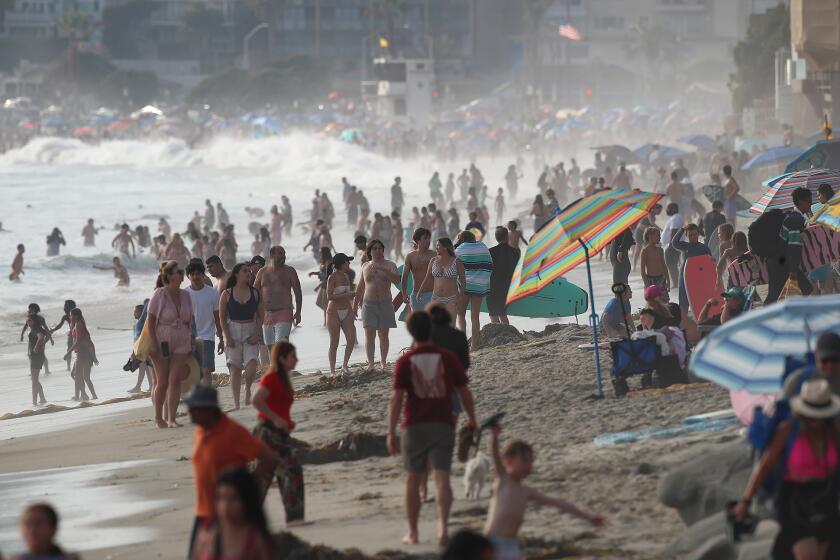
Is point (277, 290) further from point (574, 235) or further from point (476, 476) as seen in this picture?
point (476, 476)

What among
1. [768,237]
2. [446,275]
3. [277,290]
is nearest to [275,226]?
[277,290]

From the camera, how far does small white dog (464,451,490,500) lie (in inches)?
314

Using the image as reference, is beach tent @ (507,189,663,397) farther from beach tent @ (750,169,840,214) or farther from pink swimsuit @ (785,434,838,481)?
beach tent @ (750,169,840,214)

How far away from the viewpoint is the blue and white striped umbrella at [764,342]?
20.9 feet

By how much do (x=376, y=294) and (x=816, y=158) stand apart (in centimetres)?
724

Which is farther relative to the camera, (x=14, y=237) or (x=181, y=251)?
(x=14, y=237)

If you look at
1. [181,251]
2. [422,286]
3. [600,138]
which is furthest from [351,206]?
[600,138]

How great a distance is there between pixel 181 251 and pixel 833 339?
63.9ft

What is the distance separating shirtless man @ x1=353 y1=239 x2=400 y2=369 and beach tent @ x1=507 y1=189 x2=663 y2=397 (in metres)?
3.10

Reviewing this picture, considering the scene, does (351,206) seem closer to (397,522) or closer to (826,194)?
(826,194)

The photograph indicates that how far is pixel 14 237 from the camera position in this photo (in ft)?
159

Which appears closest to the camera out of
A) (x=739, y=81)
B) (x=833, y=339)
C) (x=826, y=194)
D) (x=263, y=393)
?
(x=833, y=339)

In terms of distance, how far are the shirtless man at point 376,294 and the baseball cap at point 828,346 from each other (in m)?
7.41

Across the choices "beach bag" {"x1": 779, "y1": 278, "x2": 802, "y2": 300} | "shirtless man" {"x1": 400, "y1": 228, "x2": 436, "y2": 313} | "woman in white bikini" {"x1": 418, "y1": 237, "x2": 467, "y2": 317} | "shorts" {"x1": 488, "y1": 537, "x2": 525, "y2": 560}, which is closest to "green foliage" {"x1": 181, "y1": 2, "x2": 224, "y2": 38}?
"shirtless man" {"x1": 400, "y1": 228, "x2": 436, "y2": 313}
